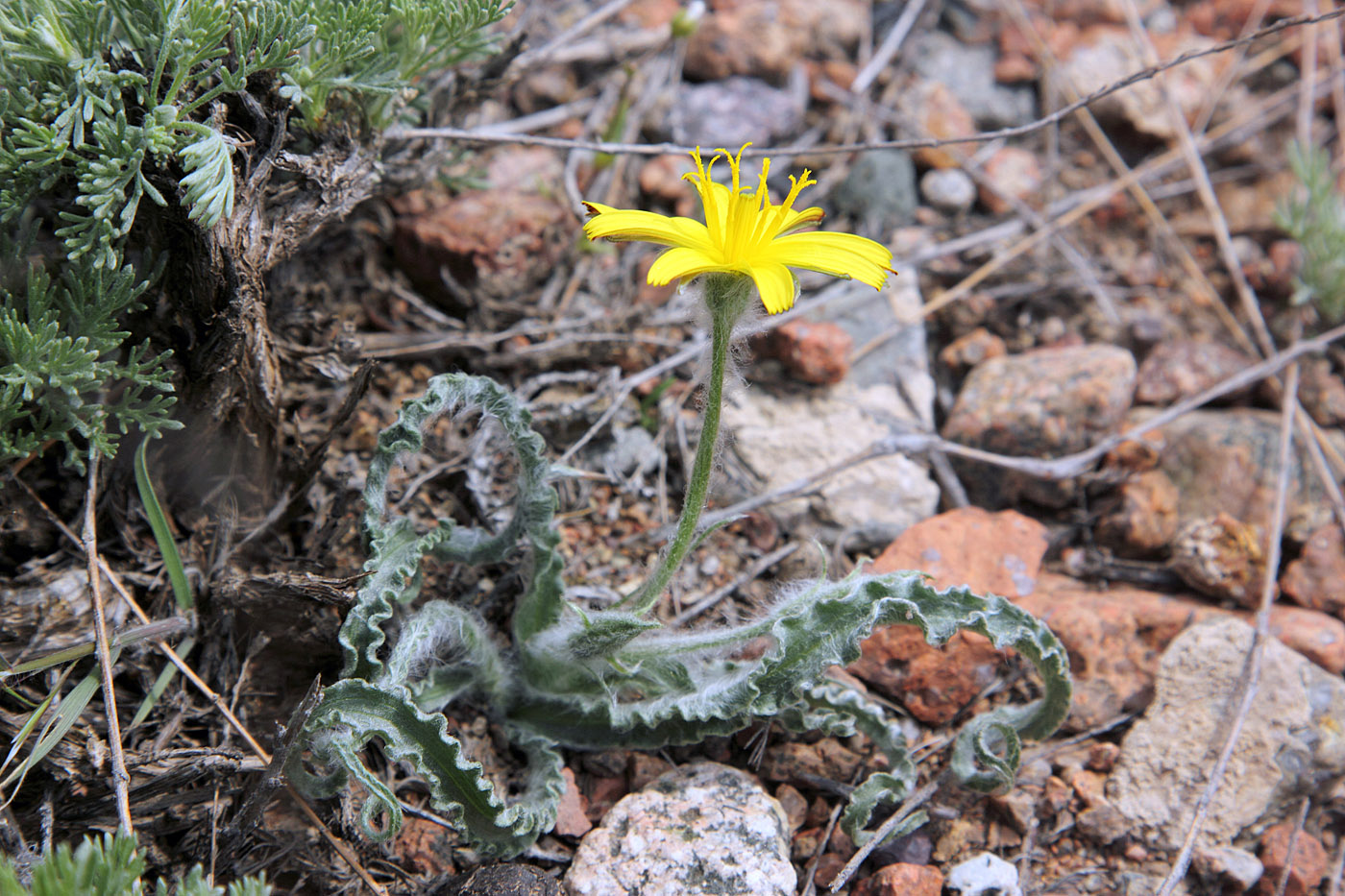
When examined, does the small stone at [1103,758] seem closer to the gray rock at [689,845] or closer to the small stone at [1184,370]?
the gray rock at [689,845]

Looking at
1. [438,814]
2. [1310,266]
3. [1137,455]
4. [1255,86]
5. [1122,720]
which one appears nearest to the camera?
[438,814]

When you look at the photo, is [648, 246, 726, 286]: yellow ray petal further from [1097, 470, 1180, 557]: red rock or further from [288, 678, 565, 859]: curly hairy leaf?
[1097, 470, 1180, 557]: red rock

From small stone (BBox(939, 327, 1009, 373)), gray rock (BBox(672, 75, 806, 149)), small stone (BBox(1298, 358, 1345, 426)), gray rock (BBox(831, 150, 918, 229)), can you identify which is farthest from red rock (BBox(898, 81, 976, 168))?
small stone (BBox(1298, 358, 1345, 426))

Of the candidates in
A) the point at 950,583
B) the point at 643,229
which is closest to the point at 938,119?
the point at 950,583

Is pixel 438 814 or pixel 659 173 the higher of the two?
pixel 659 173

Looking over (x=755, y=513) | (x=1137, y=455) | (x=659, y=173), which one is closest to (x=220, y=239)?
(x=755, y=513)

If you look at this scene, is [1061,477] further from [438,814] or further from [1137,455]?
[438,814]

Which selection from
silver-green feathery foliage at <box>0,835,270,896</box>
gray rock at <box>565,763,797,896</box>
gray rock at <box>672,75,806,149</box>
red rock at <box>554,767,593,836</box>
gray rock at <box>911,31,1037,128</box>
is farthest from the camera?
gray rock at <box>911,31,1037,128</box>
